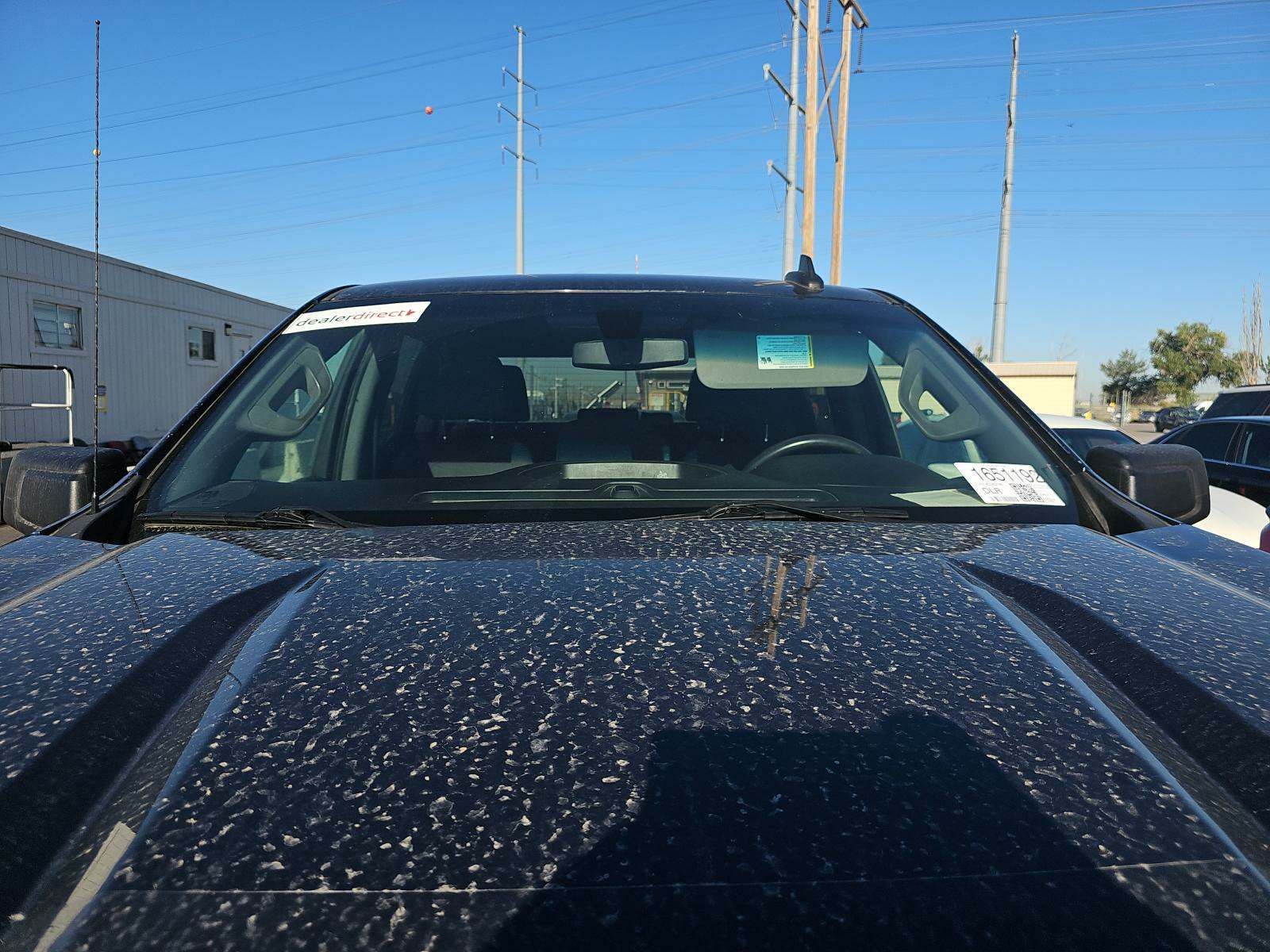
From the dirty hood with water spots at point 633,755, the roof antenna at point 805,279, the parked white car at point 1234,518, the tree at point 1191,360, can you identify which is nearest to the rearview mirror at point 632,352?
the roof antenna at point 805,279

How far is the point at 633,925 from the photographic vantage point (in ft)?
2.40

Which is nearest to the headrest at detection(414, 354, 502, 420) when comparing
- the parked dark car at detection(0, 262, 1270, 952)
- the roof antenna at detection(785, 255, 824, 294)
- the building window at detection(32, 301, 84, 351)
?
the parked dark car at detection(0, 262, 1270, 952)

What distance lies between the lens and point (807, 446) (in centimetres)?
219

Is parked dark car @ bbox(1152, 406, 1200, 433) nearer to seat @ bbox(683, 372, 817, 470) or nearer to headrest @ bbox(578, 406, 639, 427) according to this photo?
seat @ bbox(683, 372, 817, 470)

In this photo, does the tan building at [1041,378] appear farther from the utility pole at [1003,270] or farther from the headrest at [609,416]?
the headrest at [609,416]

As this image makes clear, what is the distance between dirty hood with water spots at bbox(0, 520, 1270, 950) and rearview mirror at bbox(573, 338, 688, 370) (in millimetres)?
963

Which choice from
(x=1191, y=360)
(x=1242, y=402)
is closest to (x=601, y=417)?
(x=1242, y=402)

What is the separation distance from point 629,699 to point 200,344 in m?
20.2

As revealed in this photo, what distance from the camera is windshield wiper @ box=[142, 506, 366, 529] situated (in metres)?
1.73

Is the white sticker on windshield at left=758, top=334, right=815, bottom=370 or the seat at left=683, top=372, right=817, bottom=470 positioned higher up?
the white sticker on windshield at left=758, top=334, right=815, bottom=370

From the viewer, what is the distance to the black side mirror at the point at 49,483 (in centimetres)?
183

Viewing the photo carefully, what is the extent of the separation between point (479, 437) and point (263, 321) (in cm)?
2157

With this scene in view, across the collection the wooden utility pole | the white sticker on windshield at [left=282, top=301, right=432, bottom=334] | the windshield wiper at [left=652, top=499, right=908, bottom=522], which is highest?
the wooden utility pole

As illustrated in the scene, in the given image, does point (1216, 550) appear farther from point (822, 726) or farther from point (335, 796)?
point (335, 796)
